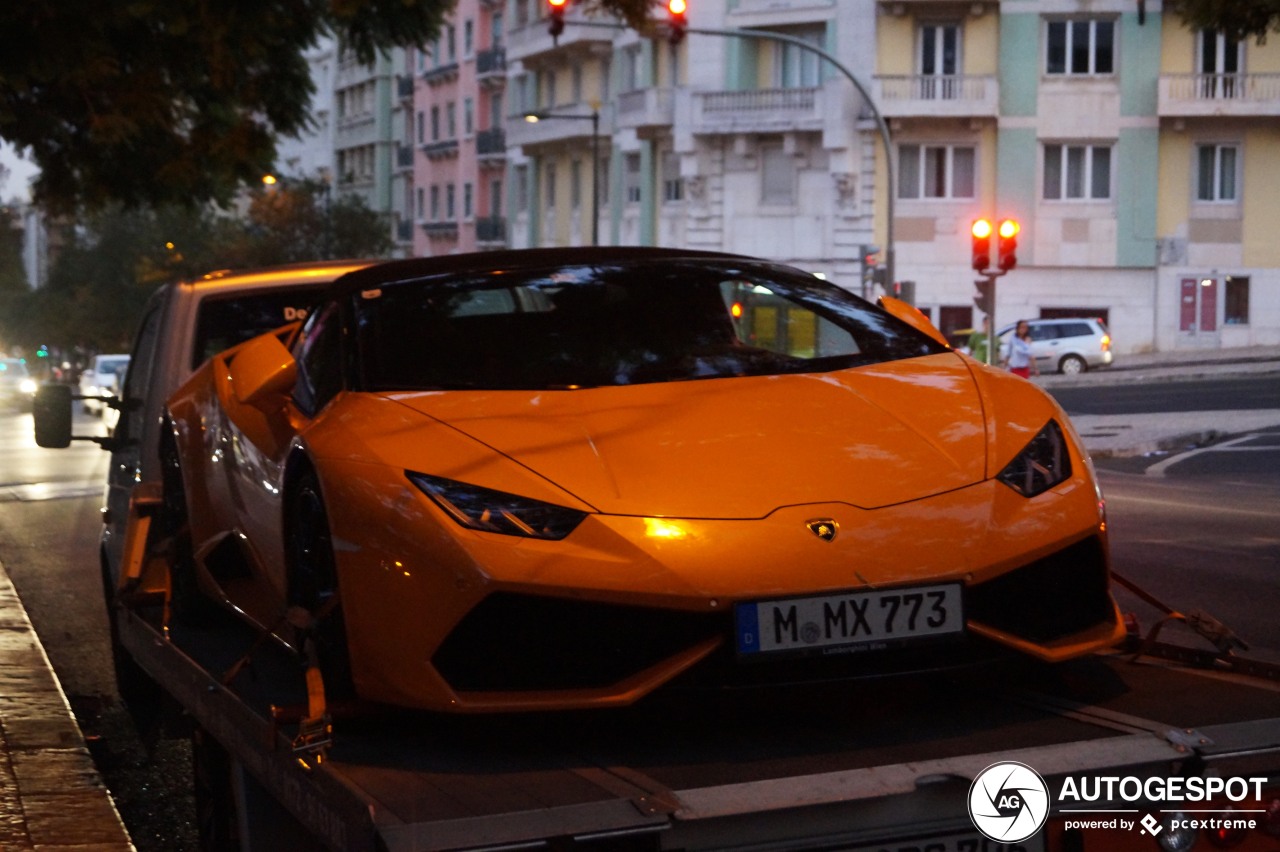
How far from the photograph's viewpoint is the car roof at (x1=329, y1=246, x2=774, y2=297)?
5129 millimetres

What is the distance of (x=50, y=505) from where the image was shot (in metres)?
19.0

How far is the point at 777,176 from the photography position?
5756 cm

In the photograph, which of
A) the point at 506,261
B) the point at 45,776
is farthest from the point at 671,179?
the point at 506,261

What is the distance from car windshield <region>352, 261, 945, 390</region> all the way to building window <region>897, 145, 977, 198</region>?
166 feet

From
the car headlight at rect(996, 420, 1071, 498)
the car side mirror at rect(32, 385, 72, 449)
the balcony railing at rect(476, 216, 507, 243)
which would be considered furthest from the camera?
the balcony railing at rect(476, 216, 507, 243)

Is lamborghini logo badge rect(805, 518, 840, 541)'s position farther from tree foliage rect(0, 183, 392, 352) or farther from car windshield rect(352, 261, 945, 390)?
tree foliage rect(0, 183, 392, 352)

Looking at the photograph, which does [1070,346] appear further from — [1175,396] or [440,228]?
[440,228]

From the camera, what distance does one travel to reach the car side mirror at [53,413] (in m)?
7.46

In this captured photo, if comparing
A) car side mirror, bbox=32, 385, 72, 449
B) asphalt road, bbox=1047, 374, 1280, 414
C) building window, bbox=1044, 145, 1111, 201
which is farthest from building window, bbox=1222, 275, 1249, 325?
car side mirror, bbox=32, 385, 72, 449

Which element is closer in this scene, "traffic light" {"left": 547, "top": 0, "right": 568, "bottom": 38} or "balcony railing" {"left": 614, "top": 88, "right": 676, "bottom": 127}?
"traffic light" {"left": 547, "top": 0, "right": 568, "bottom": 38}

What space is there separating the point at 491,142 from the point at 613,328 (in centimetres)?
7658

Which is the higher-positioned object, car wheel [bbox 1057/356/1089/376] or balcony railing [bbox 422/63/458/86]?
balcony railing [bbox 422/63/458/86]

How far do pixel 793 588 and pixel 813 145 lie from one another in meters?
53.8

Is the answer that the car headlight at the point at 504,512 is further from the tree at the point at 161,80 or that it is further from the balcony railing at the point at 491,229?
the balcony railing at the point at 491,229
